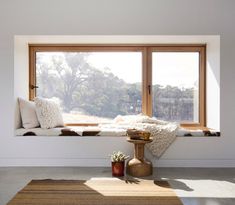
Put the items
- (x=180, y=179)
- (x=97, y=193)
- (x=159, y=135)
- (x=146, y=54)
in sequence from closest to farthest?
(x=97, y=193)
(x=180, y=179)
(x=159, y=135)
(x=146, y=54)

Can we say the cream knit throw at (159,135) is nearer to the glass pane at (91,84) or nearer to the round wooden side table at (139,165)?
the round wooden side table at (139,165)

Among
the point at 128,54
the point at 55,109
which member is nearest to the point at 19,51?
the point at 55,109

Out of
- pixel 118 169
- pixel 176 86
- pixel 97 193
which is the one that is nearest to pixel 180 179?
pixel 118 169

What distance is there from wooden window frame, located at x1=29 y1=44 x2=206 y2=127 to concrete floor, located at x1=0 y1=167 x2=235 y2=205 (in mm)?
1127

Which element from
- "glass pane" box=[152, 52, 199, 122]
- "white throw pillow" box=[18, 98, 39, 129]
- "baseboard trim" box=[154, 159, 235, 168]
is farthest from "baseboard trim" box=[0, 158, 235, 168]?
"glass pane" box=[152, 52, 199, 122]

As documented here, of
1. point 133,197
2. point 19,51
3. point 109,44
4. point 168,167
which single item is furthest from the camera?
point 109,44

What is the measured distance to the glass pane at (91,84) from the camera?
5.05m

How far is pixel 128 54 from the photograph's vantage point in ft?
16.5

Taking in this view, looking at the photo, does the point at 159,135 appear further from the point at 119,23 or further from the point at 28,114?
the point at 28,114

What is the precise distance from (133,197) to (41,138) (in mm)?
1822

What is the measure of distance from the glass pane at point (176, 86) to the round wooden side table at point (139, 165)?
4.45 feet

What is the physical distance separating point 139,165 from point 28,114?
5.65ft

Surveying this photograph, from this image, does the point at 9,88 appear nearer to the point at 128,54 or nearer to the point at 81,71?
the point at 81,71

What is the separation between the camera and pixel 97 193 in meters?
3.02
